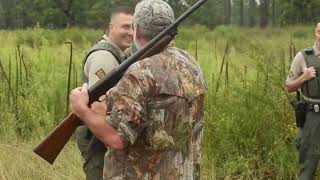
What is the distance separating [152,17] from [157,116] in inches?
18.9

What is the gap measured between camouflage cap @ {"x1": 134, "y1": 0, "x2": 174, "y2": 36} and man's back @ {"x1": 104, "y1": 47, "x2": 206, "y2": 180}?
0.14 metres

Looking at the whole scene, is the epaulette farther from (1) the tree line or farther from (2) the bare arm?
(1) the tree line

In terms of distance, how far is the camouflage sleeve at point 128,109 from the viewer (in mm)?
2641

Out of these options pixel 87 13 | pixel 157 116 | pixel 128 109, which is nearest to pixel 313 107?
pixel 157 116

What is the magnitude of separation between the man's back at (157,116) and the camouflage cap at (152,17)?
14cm

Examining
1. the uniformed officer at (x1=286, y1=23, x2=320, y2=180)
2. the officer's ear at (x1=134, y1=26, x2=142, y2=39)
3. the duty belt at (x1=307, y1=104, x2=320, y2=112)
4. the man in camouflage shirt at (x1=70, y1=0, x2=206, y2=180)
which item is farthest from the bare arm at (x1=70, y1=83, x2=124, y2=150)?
the duty belt at (x1=307, y1=104, x2=320, y2=112)

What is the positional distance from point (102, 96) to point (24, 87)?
4.41m

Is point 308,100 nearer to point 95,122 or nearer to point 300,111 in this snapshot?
point 300,111

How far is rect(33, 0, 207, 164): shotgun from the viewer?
8.97ft

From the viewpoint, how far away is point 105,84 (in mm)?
2814

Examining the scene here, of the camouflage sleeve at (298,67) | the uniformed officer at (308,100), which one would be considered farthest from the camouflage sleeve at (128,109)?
the camouflage sleeve at (298,67)

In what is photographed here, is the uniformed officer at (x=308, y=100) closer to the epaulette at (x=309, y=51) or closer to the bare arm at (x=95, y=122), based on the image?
the epaulette at (x=309, y=51)

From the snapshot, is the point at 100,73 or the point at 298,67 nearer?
the point at 100,73

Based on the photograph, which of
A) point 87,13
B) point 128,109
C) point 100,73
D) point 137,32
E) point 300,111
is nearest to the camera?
point 128,109
